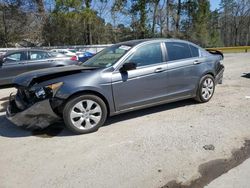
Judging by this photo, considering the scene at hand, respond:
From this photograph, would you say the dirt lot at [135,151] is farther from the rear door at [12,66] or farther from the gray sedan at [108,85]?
the rear door at [12,66]

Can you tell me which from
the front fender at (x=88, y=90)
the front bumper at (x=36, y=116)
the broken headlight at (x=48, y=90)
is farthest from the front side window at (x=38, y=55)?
the front fender at (x=88, y=90)

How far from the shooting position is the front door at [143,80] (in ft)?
15.0

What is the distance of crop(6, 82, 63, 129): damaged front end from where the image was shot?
414cm

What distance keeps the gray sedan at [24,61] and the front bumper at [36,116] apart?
4884mm

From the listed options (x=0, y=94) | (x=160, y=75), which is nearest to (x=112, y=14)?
(x=0, y=94)

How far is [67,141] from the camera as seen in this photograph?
4098 mm

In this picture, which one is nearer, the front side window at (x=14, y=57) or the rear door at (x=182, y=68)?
the rear door at (x=182, y=68)

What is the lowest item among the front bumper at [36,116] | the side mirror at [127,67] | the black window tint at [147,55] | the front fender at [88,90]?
the front bumper at [36,116]

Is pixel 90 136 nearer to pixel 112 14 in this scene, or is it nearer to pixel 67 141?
pixel 67 141

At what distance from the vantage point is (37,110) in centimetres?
416

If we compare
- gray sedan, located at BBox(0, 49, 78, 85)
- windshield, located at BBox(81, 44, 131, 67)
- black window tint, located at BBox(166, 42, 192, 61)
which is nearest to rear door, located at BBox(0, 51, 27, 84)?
gray sedan, located at BBox(0, 49, 78, 85)

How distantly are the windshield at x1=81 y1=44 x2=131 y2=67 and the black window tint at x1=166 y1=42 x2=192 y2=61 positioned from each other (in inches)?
37.1

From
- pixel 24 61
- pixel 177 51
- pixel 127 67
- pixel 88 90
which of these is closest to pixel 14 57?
pixel 24 61

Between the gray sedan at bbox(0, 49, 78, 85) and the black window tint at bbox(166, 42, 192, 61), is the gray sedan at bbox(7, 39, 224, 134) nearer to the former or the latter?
the black window tint at bbox(166, 42, 192, 61)
